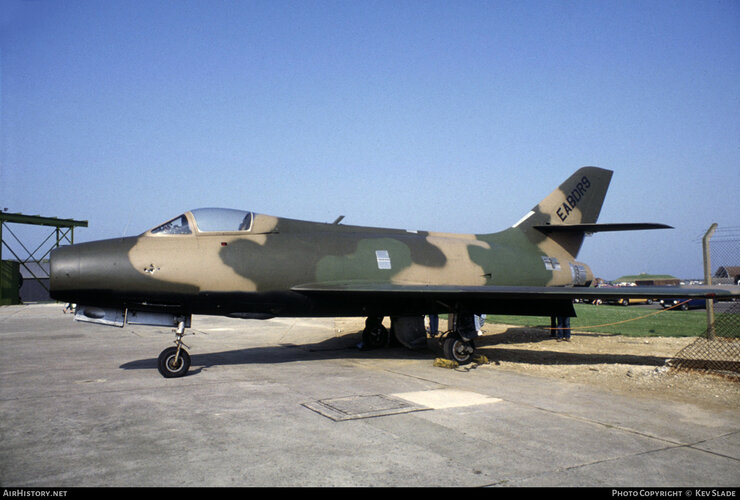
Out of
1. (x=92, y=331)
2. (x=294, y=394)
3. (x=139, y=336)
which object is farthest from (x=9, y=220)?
(x=294, y=394)

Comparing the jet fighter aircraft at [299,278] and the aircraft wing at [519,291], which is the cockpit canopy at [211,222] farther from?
the aircraft wing at [519,291]

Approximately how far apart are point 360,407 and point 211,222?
5059 mm

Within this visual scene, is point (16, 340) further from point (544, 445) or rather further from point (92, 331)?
point (544, 445)

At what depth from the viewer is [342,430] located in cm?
538

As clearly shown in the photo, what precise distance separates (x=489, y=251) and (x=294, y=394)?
24.7ft

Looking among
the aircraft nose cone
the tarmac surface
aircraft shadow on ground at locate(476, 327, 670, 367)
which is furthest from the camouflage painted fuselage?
the tarmac surface

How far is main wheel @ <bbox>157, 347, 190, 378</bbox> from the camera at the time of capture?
27.8ft

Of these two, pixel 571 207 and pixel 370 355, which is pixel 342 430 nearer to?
pixel 370 355

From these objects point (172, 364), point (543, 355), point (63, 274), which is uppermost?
point (63, 274)

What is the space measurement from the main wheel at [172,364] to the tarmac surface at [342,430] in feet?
0.60

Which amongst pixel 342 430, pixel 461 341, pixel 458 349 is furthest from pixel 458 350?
pixel 342 430

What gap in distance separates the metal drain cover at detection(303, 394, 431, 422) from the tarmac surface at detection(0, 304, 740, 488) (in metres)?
0.04

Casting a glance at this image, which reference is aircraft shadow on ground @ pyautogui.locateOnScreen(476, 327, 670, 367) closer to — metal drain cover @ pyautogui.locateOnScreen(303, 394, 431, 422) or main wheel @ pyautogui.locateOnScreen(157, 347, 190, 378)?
metal drain cover @ pyautogui.locateOnScreen(303, 394, 431, 422)

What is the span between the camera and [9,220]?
39812 mm
